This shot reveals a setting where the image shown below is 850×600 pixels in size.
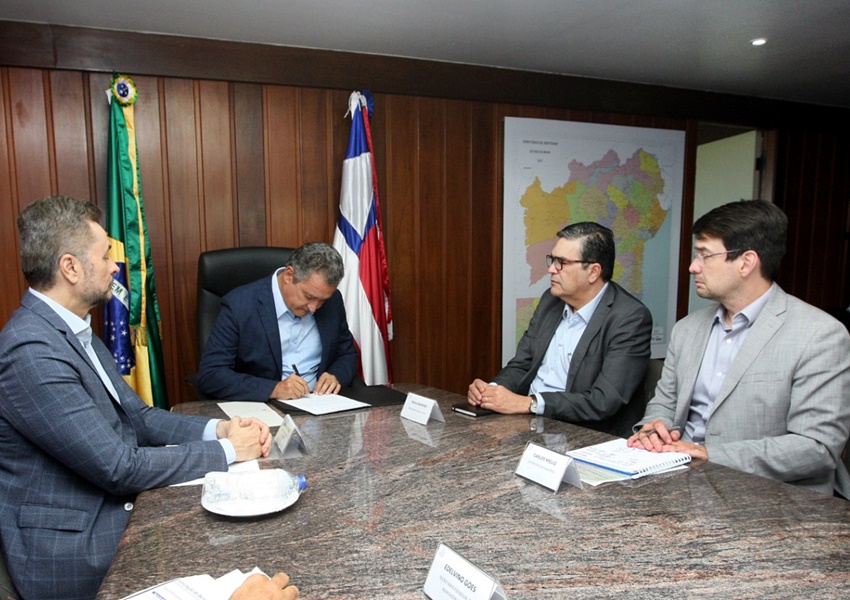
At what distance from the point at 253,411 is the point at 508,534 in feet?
3.58

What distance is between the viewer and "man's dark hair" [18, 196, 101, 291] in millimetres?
1446

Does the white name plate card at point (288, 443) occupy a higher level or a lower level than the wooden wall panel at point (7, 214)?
lower

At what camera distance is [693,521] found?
1.13 m

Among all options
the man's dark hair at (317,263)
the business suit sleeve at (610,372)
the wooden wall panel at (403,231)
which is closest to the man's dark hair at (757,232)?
the business suit sleeve at (610,372)

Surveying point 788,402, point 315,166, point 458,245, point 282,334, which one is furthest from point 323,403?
point 458,245

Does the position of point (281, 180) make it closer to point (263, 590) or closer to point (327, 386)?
point (327, 386)

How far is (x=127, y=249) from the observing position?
2943mm

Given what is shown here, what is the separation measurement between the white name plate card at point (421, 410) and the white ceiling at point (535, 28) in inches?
70.9

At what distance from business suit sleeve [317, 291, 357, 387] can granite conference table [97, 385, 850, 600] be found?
3.53 ft

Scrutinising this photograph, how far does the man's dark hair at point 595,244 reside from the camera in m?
2.28

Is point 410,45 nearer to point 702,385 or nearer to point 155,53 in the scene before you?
point 155,53

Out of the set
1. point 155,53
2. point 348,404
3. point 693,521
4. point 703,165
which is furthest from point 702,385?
point 703,165

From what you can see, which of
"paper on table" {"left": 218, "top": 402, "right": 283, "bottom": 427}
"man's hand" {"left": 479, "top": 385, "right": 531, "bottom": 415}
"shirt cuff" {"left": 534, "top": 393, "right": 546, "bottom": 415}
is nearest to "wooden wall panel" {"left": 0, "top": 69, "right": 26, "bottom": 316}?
"paper on table" {"left": 218, "top": 402, "right": 283, "bottom": 427}

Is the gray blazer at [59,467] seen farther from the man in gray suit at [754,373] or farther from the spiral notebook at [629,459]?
the man in gray suit at [754,373]
